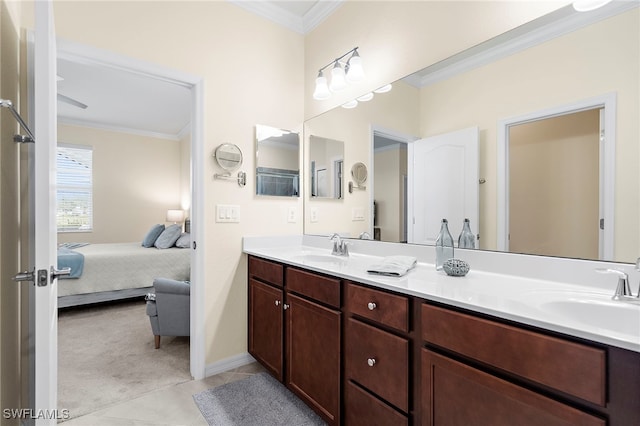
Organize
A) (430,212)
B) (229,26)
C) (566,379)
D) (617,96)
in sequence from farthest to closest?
(229,26)
(430,212)
(617,96)
(566,379)

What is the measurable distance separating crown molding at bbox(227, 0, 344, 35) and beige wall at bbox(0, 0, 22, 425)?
4.69ft

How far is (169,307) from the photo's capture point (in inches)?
96.2

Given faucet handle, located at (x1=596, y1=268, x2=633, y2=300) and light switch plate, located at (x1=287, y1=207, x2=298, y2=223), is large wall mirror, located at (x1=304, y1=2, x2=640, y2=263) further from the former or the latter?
light switch plate, located at (x1=287, y1=207, x2=298, y2=223)

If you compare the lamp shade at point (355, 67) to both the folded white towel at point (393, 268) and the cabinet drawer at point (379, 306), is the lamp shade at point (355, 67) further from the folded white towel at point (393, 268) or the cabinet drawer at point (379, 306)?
the cabinet drawer at point (379, 306)

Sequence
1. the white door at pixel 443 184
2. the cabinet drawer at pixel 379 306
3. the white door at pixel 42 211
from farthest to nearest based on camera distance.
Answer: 1. the white door at pixel 443 184
2. the cabinet drawer at pixel 379 306
3. the white door at pixel 42 211

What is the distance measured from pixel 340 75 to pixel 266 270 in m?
1.50

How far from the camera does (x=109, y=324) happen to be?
123 inches

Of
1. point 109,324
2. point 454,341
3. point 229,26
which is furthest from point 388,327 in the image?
point 109,324

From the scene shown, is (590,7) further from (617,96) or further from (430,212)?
(430,212)

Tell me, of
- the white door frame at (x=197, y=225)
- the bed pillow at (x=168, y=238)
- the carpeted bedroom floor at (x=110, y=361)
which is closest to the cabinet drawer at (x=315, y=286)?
the white door frame at (x=197, y=225)

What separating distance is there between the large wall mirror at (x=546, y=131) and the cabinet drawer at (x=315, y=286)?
0.62 m

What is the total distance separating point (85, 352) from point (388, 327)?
2.65m

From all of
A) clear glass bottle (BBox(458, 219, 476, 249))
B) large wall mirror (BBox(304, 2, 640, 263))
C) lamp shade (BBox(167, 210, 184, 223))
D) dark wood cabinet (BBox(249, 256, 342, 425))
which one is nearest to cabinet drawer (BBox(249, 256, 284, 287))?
dark wood cabinet (BBox(249, 256, 342, 425))

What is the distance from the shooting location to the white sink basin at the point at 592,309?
882mm
